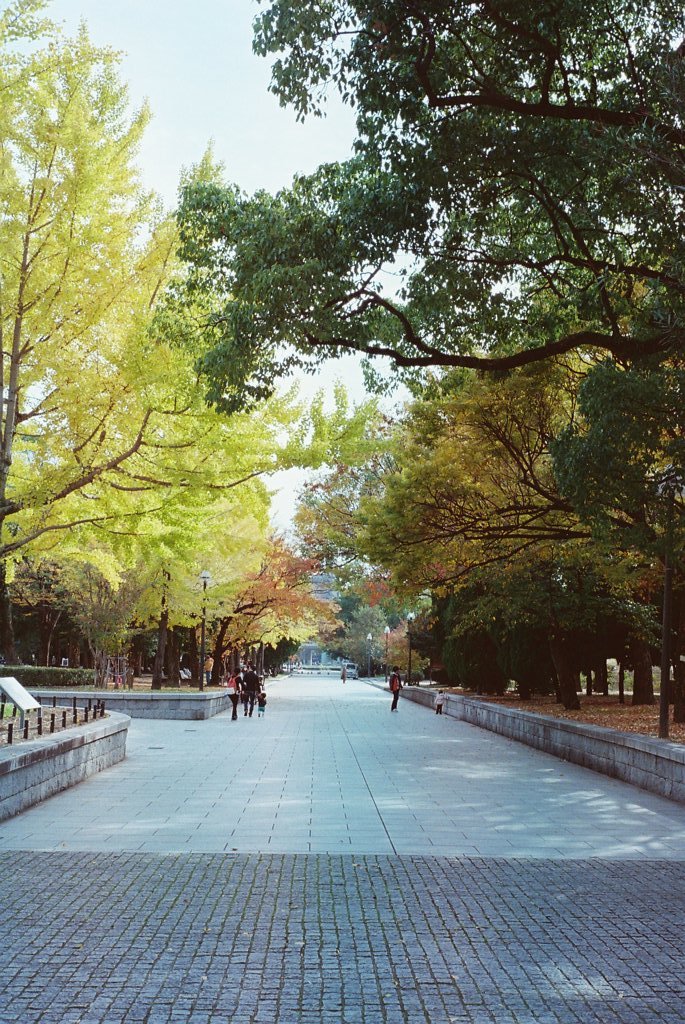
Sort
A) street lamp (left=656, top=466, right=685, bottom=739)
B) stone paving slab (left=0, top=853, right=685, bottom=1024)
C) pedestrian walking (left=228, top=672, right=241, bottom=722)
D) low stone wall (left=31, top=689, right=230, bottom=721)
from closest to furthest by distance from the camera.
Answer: stone paving slab (left=0, top=853, right=685, bottom=1024), street lamp (left=656, top=466, right=685, bottom=739), low stone wall (left=31, top=689, right=230, bottom=721), pedestrian walking (left=228, top=672, right=241, bottom=722)

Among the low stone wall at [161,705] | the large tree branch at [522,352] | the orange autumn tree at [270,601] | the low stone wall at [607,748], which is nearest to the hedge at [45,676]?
the low stone wall at [161,705]

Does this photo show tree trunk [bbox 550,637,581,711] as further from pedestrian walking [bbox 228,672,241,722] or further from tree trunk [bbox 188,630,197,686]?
tree trunk [bbox 188,630,197,686]

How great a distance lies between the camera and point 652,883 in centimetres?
813

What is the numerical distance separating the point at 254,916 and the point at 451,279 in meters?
8.91

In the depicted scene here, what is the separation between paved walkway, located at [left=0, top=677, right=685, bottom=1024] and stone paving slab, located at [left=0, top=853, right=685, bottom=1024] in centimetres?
2

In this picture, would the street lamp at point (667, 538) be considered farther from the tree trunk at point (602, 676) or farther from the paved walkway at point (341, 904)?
the tree trunk at point (602, 676)

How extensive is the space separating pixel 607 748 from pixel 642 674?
14.0 meters

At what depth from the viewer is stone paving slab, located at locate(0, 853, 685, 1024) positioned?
5016 mm

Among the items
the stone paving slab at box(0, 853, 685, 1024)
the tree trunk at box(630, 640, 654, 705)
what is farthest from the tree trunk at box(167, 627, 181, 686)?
the stone paving slab at box(0, 853, 685, 1024)

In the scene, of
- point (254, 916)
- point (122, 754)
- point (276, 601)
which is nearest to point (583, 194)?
point (254, 916)

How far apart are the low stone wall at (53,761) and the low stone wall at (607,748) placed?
300 inches

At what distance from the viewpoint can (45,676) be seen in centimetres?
3444

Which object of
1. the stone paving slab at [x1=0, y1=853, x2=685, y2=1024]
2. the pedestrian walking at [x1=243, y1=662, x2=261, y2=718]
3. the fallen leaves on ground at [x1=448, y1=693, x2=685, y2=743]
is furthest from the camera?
the pedestrian walking at [x1=243, y1=662, x2=261, y2=718]

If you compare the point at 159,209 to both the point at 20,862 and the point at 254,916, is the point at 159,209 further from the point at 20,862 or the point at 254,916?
the point at 254,916
